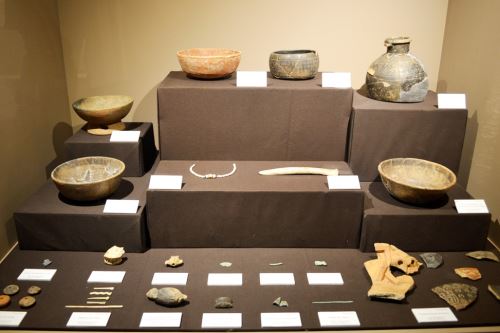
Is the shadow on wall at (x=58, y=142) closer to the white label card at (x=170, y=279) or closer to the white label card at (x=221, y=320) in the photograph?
the white label card at (x=170, y=279)

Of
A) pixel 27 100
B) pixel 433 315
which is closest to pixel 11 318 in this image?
pixel 27 100

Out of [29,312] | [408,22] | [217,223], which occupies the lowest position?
[29,312]

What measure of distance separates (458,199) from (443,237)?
0.22 metres

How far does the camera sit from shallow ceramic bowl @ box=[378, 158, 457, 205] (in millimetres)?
2359

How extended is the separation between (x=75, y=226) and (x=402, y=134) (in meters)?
1.81

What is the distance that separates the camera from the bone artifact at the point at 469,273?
2.25 metres

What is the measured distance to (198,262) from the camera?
7.72ft

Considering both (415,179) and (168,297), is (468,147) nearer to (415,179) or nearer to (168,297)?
(415,179)

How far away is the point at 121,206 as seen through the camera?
2377 millimetres

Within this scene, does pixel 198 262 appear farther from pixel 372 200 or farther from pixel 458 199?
pixel 458 199

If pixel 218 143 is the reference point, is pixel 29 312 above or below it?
below

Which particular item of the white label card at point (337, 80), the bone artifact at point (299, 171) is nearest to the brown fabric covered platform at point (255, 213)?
the bone artifact at point (299, 171)

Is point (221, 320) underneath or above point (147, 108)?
underneath

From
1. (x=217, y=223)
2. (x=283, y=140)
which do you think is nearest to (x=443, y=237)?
(x=283, y=140)
